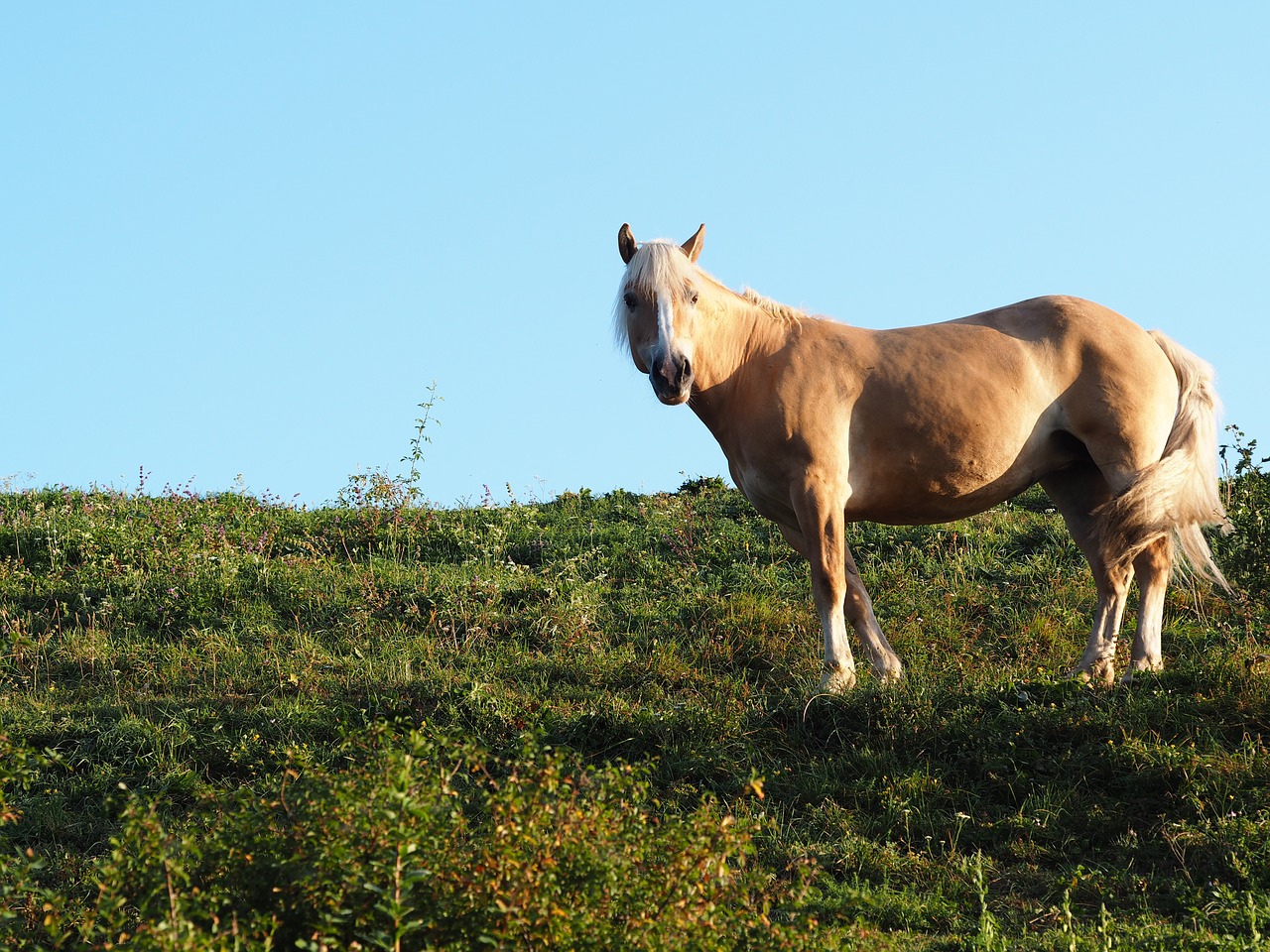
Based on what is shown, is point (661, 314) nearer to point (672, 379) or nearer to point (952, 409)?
point (672, 379)

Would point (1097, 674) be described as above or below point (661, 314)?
below

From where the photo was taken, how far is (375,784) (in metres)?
3.58

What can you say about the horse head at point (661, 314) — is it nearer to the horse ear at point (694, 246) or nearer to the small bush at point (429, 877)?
the horse ear at point (694, 246)

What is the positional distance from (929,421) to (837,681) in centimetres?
170

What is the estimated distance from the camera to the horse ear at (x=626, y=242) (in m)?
7.47

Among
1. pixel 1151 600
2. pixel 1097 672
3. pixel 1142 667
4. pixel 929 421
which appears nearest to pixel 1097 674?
pixel 1097 672

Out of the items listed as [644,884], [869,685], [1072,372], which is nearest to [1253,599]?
[1072,372]

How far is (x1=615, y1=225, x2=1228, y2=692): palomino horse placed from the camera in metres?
7.02

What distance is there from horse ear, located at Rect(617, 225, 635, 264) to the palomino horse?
0.04 feet

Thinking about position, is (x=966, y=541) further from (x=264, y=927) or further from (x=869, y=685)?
(x=264, y=927)

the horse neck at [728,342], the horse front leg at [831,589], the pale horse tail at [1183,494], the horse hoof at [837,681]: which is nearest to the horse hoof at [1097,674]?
the pale horse tail at [1183,494]

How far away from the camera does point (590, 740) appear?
6.49 meters

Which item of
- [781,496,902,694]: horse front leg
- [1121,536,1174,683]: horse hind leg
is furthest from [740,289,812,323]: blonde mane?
[1121,536,1174,683]: horse hind leg

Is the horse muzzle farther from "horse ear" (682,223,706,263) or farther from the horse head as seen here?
"horse ear" (682,223,706,263)
